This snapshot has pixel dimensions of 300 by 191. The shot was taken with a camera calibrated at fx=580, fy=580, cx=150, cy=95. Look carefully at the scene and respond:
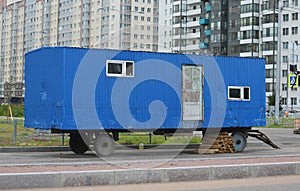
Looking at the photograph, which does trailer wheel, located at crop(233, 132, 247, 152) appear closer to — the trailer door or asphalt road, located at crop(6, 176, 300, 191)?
the trailer door

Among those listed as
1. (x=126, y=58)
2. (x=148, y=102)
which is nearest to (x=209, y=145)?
(x=148, y=102)

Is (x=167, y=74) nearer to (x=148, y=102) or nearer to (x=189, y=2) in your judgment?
(x=148, y=102)

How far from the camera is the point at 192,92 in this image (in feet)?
69.5

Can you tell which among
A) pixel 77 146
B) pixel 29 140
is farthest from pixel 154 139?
pixel 77 146

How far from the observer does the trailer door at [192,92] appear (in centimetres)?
2098

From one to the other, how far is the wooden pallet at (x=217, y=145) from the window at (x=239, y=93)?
1.46 metres

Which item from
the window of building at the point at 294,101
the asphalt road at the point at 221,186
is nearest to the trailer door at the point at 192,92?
the asphalt road at the point at 221,186

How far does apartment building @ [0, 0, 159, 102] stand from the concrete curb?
105 meters

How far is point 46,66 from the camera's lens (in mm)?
19172

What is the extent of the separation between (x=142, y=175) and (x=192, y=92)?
29.2 feet

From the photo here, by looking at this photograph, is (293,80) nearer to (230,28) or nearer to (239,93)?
(239,93)

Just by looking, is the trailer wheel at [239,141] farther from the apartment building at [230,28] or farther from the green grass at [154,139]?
the apartment building at [230,28]

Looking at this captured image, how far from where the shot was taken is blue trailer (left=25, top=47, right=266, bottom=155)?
1880 cm

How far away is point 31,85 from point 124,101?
3.31 m
